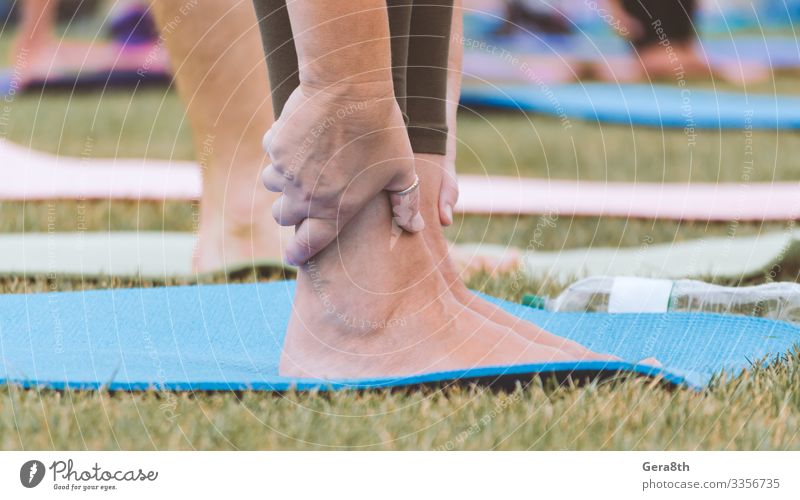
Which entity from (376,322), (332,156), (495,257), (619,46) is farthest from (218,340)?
(619,46)

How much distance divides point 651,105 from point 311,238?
4212mm

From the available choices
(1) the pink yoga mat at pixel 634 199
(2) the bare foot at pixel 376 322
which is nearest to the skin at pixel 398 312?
(2) the bare foot at pixel 376 322

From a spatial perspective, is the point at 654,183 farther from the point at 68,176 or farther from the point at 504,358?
the point at 504,358

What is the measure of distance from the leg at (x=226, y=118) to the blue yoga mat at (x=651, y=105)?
2.77 metres

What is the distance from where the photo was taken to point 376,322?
1129mm

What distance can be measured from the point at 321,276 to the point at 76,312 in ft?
1.38

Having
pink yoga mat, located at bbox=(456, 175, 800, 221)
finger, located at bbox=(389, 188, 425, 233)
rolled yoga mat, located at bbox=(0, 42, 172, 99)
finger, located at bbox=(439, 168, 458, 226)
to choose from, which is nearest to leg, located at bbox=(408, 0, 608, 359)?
finger, located at bbox=(439, 168, 458, 226)

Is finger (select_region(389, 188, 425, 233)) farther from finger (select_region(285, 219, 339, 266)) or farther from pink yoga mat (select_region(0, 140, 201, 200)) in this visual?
pink yoga mat (select_region(0, 140, 201, 200))

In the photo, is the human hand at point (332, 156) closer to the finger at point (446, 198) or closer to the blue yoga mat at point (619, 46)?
the finger at point (446, 198)

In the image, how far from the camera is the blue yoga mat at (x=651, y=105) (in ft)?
15.6

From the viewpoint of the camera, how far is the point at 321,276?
112cm

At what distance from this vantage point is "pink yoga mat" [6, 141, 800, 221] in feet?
8.00

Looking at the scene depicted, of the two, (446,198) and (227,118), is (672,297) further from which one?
(227,118)
